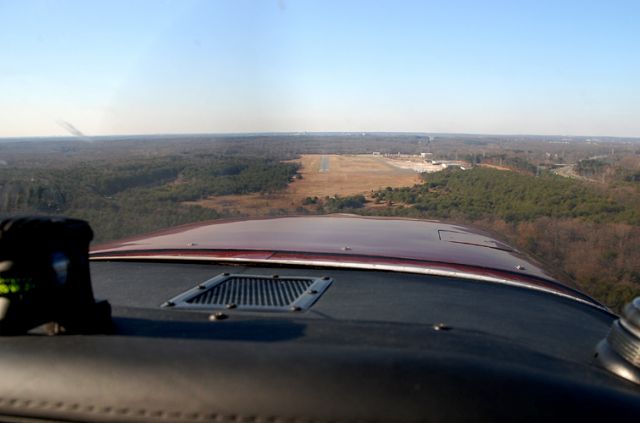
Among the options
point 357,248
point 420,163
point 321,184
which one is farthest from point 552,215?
point 357,248

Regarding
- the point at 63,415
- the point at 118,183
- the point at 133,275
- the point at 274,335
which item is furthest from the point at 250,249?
the point at 118,183

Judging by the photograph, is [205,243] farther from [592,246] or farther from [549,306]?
[592,246]

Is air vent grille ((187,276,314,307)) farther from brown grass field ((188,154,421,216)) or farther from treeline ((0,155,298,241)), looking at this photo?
brown grass field ((188,154,421,216))

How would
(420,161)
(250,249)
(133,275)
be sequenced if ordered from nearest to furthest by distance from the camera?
(133,275), (250,249), (420,161)

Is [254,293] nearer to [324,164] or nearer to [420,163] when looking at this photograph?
[324,164]

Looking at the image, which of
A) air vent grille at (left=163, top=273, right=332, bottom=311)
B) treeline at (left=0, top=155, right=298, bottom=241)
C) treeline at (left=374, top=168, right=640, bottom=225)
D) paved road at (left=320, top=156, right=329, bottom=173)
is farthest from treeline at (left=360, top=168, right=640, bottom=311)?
treeline at (left=0, top=155, right=298, bottom=241)

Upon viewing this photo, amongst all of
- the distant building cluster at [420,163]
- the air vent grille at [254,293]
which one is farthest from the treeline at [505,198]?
the air vent grille at [254,293]
